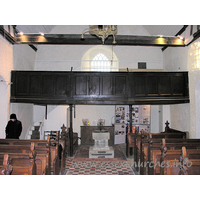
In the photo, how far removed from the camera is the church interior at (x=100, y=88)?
310 inches

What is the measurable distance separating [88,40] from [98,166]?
5921 millimetres

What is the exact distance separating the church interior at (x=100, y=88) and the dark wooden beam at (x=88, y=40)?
1.8 inches

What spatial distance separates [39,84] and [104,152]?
468cm

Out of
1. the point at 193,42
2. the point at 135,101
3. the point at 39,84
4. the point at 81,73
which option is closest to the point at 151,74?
the point at 135,101

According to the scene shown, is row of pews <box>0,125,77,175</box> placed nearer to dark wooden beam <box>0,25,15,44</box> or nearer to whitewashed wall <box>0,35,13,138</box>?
whitewashed wall <box>0,35,13,138</box>

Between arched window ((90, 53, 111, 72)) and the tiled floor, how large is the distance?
648 cm

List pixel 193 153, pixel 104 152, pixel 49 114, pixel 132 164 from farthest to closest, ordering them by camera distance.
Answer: pixel 49 114 → pixel 104 152 → pixel 132 164 → pixel 193 153

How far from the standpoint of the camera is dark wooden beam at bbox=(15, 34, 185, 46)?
971 centimetres

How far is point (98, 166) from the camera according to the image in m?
8.15

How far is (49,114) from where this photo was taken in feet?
46.3

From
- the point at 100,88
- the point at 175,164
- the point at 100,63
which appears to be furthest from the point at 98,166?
the point at 100,63

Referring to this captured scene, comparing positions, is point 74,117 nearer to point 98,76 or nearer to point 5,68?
point 98,76

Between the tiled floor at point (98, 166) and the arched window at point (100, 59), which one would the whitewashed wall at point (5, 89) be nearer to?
the tiled floor at point (98, 166)

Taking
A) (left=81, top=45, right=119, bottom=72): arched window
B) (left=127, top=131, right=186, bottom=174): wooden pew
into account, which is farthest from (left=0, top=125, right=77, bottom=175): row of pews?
(left=81, top=45, right=119, bottom=72): arched window
